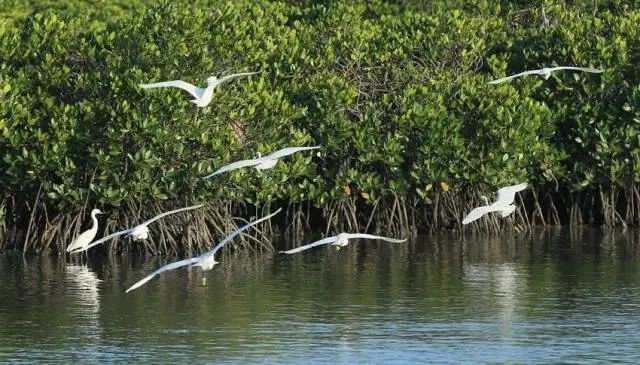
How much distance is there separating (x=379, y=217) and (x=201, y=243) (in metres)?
4.15

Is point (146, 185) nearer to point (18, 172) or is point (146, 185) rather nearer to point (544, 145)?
point (18, 172)

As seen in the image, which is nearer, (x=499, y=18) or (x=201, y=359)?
(x=201, y=359)

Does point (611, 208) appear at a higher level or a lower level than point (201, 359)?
higher

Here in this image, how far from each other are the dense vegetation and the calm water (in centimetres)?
114

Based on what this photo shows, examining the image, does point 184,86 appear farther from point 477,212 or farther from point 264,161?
point 477,212

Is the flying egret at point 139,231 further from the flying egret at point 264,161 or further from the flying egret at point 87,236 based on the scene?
the flying egret at point 264,161

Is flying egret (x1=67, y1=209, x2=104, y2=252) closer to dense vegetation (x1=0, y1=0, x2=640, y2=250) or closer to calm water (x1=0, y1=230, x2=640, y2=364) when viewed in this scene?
calm water (x1=0, y1=230, x2=640, y2=364)

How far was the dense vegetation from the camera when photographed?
2962cm

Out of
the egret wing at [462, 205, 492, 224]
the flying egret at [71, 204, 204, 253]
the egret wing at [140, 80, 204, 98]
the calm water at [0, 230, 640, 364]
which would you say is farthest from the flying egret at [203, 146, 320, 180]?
the egret wing at [462, 205, 492, 224]

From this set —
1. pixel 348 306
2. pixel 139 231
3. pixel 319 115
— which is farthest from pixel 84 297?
pixel 319 115

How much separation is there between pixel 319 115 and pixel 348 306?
7204 mm

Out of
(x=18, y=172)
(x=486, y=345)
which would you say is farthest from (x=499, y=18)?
(x=486, y=345)

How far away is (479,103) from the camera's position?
3216cm

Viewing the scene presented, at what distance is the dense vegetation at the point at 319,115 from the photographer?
29625 millimetres
